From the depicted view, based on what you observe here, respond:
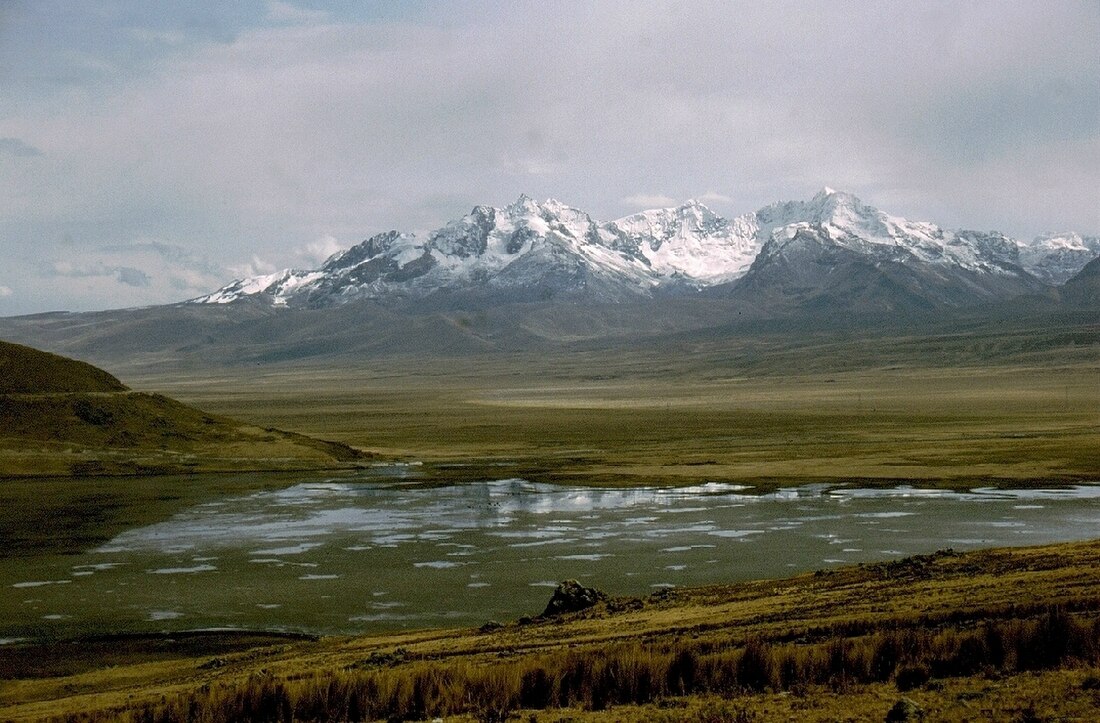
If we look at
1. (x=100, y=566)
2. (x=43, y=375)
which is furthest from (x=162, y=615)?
(x=43, y=375)

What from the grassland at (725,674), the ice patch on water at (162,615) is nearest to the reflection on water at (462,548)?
the ice patch on water at (162,615)

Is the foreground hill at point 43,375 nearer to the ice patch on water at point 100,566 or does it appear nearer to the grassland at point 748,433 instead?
the grassland at point 748,433

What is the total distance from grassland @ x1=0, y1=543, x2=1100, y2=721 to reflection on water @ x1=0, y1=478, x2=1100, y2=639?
1071 cm

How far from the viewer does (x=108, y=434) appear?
8600 cm

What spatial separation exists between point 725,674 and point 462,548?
29967 mm

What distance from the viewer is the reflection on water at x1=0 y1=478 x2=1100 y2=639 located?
109 ft

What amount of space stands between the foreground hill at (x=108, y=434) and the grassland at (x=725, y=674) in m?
59.9

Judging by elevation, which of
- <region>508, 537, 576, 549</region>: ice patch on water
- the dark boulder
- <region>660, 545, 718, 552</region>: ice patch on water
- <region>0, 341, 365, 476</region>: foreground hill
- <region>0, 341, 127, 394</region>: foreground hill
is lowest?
<region>660, 545, 718, 552</region>: ice patch on water

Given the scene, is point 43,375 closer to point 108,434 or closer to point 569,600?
point 108,434

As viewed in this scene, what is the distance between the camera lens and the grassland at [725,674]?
13641 millimetres

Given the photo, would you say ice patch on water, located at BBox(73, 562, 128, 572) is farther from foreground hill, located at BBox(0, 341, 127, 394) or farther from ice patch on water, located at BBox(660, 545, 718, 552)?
foreground hill, located at BBox(0, 341, 127, 394)

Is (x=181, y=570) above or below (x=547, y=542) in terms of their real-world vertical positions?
above

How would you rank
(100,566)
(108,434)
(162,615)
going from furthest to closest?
(108,434), (100,566), (162,615)

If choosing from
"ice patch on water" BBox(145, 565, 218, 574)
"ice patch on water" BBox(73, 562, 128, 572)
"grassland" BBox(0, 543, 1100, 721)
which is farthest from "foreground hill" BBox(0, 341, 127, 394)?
"grassland" BBox(0, 543, 1100, 721)
